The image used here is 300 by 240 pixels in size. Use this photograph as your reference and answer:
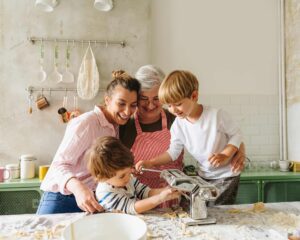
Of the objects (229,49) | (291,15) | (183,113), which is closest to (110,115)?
(183,113)

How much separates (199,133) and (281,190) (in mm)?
1790

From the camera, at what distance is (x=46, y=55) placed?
277cm

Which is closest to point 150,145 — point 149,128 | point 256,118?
point 149,128

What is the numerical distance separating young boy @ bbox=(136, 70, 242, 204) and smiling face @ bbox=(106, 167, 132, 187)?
175 millimetres

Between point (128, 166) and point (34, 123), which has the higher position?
point (34, 123)

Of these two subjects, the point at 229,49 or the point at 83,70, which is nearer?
the point at 83,70

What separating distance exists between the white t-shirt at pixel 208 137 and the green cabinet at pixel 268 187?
1.26 m

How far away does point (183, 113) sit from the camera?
4.69 ft

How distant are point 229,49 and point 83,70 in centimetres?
169

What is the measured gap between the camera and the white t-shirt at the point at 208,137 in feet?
4.84

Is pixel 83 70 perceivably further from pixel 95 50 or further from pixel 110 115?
pixel 110 115

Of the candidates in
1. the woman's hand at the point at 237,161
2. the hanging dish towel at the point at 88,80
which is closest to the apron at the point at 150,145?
Result: the woman's hand at the point at 237,161

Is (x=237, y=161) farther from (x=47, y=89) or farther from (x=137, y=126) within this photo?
(x=47, y=89)

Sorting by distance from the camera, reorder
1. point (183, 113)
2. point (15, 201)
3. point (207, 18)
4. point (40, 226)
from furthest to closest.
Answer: point (207, 18) < point (15, 201) < point (183, 113) < point (40, 226)
